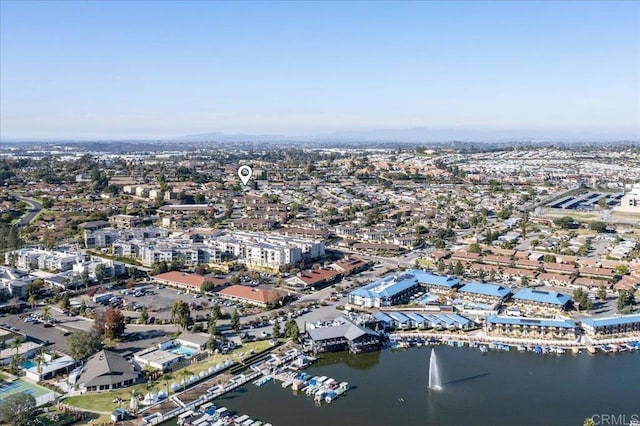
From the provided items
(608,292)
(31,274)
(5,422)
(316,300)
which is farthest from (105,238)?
(608,292)

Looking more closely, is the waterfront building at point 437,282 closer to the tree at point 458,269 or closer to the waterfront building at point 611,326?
the tree at point 458,269

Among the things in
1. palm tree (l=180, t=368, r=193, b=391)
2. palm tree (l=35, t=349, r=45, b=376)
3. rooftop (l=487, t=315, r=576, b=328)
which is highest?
rooftop (l=487, t=315, r=576, b=328)

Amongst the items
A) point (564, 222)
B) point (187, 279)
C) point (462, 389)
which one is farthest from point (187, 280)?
point (564, 222)

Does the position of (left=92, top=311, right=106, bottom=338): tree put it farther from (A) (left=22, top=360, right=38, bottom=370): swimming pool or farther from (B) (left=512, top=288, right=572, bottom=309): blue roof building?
(B) (left=512, top=288, right=572, bottom=309): blue roof building

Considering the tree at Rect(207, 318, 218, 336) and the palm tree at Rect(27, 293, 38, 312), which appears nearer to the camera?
the tree at Rect(207, 318, 218, 336)

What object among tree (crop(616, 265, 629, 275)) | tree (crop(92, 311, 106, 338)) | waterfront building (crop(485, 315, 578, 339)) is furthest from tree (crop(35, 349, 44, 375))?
tree (crop(616, 265, 629, 275))

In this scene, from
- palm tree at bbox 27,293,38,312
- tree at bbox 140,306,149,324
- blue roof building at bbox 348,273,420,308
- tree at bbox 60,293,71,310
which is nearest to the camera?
tree at bbox 140,306,149,324

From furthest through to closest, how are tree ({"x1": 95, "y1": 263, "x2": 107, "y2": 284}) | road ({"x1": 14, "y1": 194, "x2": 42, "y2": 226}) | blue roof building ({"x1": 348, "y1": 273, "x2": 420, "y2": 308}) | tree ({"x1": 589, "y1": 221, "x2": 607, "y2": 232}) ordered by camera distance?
road ({"x1": 14, "y1": 194, "x2": 42, "y2": 226})
tree ({"x1": 589, "y1": 221, "x2": 607, "y2": 232})
tree ({"x1": 95, "y1": 263, "x2": 107, "y2": 284})
blue roof building ({"x1": 348, "y1": 273, "x2": 420, "y2": 308})
